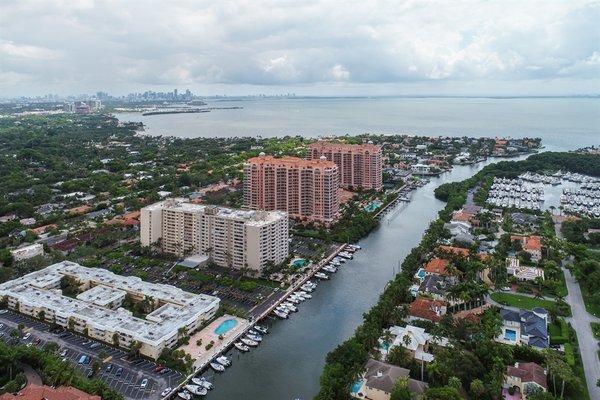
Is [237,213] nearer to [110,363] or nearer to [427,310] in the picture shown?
[110,363]

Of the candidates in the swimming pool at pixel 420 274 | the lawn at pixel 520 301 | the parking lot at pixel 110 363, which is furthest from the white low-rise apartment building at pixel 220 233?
the lawn at pixel 520 301

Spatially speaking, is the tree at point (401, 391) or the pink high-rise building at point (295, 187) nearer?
the tree at point (401, 391)

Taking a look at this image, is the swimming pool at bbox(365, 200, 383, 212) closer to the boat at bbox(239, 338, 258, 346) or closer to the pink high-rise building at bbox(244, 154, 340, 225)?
the pink high-rise building at bbox(244, 154, 340, 225)

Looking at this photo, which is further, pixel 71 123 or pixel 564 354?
pixel 71 123

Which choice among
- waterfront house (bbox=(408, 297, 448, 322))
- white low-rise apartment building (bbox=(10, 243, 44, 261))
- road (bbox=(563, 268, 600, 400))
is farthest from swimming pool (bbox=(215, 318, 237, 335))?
white low-rise apartment building (bbox=(10, 243, 44, 261))

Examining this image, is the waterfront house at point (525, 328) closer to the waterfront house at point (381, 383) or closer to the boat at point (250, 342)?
the waterfront house at point (381, 383)

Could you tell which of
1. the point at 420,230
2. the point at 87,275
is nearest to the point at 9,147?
the point at 87,275

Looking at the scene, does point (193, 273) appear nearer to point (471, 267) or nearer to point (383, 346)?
point (383, 346)
